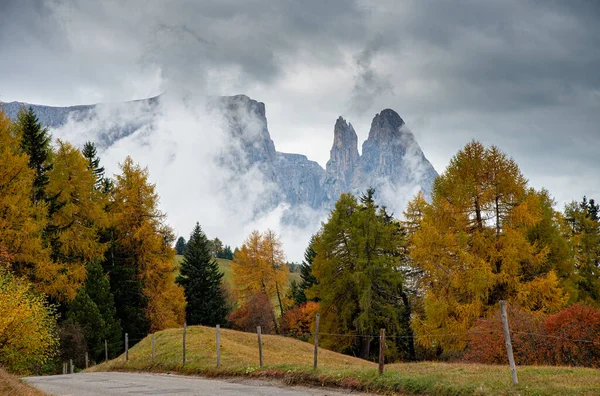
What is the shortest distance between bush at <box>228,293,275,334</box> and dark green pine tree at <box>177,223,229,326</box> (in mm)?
2901

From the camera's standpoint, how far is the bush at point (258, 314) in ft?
161

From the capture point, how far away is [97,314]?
3209cm

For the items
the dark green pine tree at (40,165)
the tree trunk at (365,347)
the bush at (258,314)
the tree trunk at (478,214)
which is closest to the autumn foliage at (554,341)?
the tree trunk at (478,214)

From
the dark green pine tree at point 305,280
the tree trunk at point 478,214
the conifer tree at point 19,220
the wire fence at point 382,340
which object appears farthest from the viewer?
the dark green pine tree at point 305,280

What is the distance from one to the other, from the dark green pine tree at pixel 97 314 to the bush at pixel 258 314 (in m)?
17.1

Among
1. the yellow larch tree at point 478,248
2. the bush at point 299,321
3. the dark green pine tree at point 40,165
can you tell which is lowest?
the bush at point 299,321

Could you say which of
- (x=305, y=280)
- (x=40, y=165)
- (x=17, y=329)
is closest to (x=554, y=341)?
(x=17, y=329)

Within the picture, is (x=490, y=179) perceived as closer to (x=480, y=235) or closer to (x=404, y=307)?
(x=480, y=235)

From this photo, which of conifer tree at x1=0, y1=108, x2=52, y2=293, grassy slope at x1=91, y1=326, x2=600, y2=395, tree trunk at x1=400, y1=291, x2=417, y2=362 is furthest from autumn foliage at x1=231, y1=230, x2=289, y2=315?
conifer tree at x1=0, y1=108, x2=52, y2=293

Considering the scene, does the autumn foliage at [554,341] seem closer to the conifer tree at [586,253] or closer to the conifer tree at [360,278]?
the conifer tree at [360,278]

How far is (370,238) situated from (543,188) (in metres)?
14.0

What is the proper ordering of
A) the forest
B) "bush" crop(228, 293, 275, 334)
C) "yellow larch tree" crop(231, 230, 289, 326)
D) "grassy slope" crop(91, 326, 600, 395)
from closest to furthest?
"grassy slope" crop(91, 326, 600, 395) → the forest → "bush" crop(228, 293, 275, 334) → "yellow larch tree" crop(231, 230, 289, 326)

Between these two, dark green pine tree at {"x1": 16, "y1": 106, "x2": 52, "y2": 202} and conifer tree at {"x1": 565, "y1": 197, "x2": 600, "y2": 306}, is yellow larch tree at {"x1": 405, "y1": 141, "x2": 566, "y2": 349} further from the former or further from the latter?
dark green pine tree at {"x1": 16, "y1": 106, "x2": 52, "y2": 202}

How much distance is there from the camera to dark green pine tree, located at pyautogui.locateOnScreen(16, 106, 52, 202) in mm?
30578
